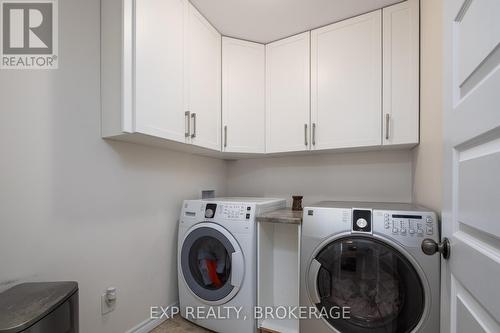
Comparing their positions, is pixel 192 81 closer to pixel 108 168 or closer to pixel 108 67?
pixel 108 67

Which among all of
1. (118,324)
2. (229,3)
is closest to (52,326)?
(118,324)

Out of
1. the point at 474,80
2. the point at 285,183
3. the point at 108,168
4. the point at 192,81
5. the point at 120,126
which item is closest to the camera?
the point at 474,80

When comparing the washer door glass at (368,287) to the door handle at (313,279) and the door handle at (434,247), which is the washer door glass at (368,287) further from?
the door handle at (434,247)

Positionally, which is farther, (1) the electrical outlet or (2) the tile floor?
(2) the tile floor

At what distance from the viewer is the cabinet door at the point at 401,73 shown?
1.44 meters

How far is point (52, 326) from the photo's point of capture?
0.80 m

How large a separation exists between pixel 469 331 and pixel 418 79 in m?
1.39

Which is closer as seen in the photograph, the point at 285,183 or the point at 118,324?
the point at 118,324

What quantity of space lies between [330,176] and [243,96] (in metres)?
1.01

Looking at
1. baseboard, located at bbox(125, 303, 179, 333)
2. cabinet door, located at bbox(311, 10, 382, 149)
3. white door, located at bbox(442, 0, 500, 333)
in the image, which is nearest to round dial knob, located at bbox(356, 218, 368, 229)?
white door, located at bbox(442, 0, 500, 333)

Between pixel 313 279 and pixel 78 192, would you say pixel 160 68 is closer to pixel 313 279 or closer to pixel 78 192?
pixel 78 192

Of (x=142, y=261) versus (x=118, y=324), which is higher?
(x=142, y=261)

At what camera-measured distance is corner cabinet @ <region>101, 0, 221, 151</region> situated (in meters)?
1.18

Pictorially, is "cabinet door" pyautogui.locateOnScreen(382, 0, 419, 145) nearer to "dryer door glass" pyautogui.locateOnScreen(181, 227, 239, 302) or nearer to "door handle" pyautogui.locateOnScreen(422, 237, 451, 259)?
"door handle" pyautogui.locateOnScreen(422, 237, 451, 259)
